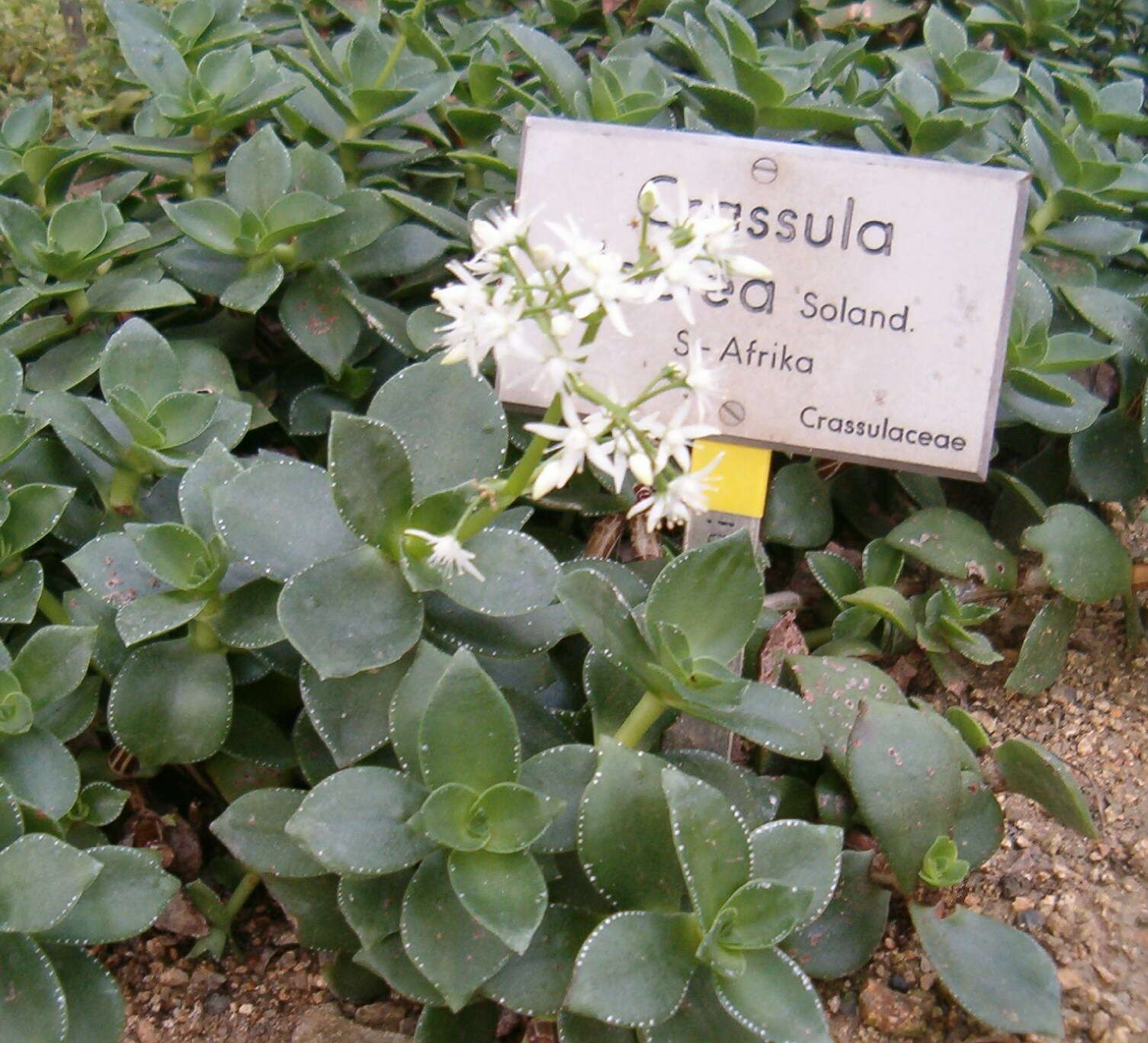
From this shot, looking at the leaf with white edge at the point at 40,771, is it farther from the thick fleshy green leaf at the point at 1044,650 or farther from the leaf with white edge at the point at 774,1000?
the thick fleshy green leaf at the point at 1044,650

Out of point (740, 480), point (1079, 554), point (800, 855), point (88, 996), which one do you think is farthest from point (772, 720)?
point (88, 996)

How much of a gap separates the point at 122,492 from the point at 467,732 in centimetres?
59

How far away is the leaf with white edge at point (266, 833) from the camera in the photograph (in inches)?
41.1

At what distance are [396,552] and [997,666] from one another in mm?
870

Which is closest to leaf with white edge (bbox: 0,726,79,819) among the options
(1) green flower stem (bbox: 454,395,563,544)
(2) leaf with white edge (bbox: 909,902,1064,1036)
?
(1) green flower stem (bbox: 454,395,563,544)

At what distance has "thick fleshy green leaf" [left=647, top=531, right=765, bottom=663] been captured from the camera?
106 centimetres

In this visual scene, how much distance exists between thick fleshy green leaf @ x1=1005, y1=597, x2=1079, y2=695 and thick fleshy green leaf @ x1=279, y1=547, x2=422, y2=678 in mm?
801

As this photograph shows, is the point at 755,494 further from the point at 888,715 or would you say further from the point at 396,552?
the point at 396,552

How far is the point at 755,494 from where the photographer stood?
131 cm

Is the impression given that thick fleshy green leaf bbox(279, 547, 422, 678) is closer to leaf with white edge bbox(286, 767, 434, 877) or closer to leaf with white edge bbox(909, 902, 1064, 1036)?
leaf with white edge bbox(286, 767, 434, 877)

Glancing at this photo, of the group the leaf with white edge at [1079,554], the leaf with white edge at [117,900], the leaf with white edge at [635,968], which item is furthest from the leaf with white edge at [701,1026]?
the leaf with white edge at [1079,554]

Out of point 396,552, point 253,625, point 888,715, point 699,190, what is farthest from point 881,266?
point 253,625

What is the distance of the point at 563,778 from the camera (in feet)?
3.42

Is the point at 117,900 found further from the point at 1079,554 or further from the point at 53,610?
the point at 1079,554
